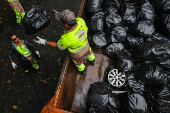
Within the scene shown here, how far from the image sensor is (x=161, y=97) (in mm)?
2164

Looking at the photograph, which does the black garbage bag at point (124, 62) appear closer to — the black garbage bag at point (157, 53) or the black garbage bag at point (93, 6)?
the black garbage bag at point (157, 53)

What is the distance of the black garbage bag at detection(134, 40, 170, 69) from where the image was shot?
7.86 ft

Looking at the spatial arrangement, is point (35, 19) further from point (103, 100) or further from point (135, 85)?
point (135, 85)

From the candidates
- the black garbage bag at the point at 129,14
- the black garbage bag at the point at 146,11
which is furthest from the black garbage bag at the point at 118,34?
the black garbage bag at the point at 146,11

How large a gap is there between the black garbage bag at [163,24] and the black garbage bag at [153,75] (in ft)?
3.36

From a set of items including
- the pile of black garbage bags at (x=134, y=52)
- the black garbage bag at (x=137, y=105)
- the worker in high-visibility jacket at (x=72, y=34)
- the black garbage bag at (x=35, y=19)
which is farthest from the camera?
the black garbage bag at (x=35, y=19)

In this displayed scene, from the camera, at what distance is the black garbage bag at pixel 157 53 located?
2396 mm

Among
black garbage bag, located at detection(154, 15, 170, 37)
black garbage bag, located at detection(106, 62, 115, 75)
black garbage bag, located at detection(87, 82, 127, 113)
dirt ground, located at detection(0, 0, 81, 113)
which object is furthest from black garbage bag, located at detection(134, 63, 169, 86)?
dirt ground, located at detection(0, 0, 81, 113)

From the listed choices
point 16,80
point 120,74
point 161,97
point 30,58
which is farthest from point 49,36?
point 161,97

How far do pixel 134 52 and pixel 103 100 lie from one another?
1.44m

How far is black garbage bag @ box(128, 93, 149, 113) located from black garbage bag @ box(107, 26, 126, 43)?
1.39 meters

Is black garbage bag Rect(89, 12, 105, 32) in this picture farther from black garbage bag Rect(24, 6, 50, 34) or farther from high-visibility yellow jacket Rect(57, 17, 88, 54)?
black garbage bag Rect(24, 6, 50, 34)

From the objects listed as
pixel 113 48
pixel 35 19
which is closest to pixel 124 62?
pixel 113 48

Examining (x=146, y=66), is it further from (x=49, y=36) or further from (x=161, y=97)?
(x=49, y=36)
